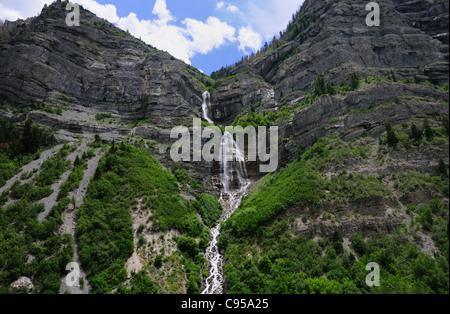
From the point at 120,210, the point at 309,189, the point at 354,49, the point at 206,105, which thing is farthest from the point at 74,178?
the point at 354,49

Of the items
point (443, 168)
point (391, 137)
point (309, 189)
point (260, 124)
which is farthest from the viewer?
point (260, 124)

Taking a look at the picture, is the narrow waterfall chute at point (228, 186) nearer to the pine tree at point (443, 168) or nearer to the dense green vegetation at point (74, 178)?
the dense green vegetation at point (74, 178)

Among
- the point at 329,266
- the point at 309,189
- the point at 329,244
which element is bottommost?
the point at 329,266

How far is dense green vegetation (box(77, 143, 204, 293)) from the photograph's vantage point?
29438 mm

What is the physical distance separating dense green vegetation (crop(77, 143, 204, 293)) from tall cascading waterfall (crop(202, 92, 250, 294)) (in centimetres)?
Result: 339

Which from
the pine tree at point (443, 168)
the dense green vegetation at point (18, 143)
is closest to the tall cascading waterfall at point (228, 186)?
the pine tree at point (443, 168)

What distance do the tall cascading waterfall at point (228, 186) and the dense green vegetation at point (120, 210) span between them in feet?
11.1

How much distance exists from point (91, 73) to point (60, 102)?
55.0 ft

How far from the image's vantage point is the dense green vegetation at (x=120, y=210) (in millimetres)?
29438

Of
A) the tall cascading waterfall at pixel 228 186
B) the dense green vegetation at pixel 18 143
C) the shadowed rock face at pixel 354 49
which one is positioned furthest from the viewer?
the shadowed rock face at pixel 354 49

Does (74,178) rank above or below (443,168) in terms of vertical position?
below

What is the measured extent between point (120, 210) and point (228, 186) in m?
25.8

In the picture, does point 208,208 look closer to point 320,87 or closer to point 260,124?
point 260,124

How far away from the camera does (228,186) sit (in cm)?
5734
